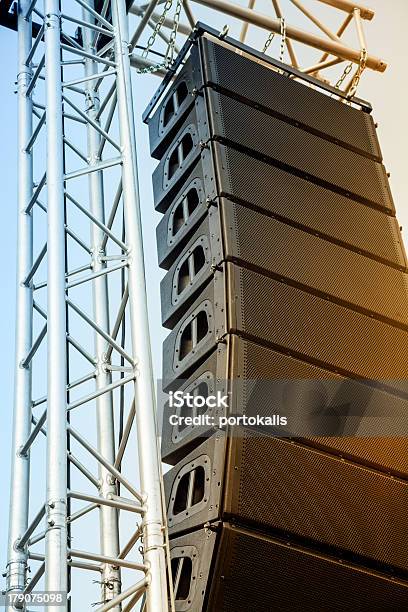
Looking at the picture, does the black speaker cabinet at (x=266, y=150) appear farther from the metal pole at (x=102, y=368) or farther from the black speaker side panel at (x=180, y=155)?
the metal pole at (x=102, y=368)

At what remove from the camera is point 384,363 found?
4.05 metres

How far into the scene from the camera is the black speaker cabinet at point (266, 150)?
14.3 ft

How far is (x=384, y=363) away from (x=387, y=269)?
0.55 meters

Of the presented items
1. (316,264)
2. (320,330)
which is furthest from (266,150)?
(320,330)

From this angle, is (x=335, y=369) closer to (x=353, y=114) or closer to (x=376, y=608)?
(x=376, y=608)

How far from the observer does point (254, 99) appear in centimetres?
457

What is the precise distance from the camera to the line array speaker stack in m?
3.42

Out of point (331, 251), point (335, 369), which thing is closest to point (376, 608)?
point (335, 369)

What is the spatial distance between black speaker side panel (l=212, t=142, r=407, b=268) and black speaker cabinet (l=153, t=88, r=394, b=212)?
0.06 meters

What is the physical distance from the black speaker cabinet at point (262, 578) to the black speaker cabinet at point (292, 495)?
0.20ft

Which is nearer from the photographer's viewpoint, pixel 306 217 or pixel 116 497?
pixel 116 497

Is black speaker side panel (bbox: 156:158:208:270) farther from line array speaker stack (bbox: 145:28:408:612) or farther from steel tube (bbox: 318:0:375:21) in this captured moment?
steel tube (bbox: 318:0:375:21)

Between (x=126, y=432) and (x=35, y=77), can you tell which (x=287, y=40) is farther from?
(x=126, y=432)

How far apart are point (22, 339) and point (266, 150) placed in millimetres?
1361
